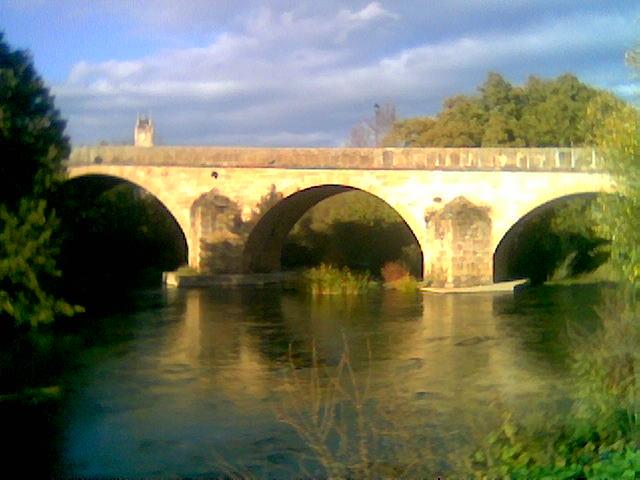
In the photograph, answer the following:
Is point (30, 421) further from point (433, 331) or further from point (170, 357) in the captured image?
point (433, 331)

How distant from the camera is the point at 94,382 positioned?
11.3m

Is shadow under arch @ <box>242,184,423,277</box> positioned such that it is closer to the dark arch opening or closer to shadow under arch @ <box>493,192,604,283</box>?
shadow under arch @ <box>493,192,604,283</box>

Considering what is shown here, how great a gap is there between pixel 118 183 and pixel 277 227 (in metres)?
5.07

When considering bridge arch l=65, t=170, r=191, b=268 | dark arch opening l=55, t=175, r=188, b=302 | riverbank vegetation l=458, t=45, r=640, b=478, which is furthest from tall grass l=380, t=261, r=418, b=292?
riverbank vegetation l=458, t=45, r=640, b=478

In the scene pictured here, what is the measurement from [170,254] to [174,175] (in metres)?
3.52

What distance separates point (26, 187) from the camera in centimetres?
1309

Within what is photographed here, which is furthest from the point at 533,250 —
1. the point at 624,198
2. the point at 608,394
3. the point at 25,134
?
the point at 608,394

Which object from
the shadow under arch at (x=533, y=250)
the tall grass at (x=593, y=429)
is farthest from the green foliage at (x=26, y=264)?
the shadow under arch at (x=533, y=250)

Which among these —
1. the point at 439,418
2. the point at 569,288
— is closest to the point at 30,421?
the point at 439,418

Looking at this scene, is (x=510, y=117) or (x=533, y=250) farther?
(x=510, y=117)

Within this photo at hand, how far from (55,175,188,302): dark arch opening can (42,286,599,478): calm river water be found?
2299mm

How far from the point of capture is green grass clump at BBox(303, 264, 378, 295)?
2339 centimetres

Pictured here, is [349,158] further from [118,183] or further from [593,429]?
[593,429]

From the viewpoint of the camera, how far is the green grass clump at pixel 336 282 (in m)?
23.4
